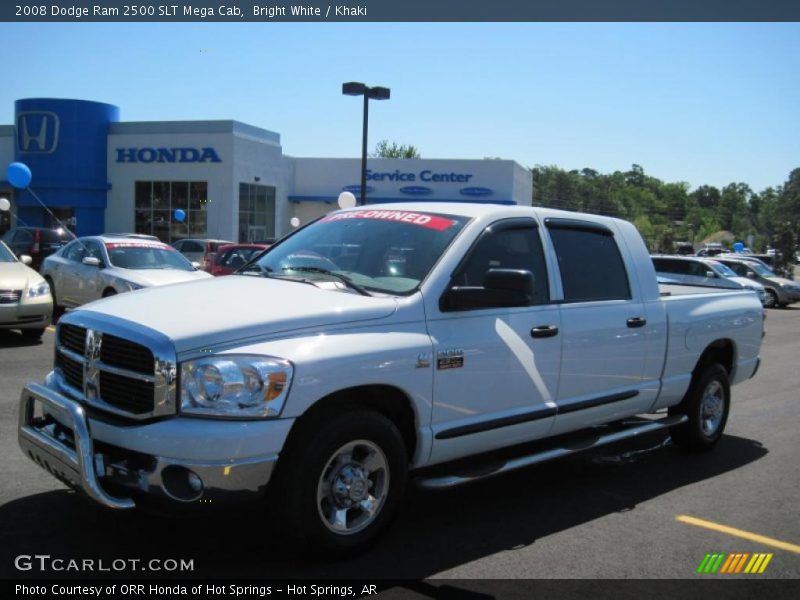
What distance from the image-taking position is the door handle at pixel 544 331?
188 inches

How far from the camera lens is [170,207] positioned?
122ft

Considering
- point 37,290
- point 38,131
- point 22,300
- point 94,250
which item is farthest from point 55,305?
point 38,131

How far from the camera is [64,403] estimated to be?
12.2 ft

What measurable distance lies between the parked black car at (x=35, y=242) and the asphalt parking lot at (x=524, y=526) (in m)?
15.7

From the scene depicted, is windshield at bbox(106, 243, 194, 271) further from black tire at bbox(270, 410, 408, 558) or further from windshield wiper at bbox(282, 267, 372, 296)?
black tire at bbox(270, 410, 408, 558)

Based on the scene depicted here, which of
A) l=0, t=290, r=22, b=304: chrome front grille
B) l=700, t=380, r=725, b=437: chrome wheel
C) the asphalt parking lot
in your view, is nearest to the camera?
the asphalt parking lot

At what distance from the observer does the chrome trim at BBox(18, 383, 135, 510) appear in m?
3.48

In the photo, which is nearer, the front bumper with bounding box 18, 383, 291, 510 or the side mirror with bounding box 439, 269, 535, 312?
the front bumper with bounding box 18, 383, 291, 510

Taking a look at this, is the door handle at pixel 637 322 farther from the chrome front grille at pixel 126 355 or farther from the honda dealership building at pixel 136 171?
the honda dealership building at pixel 136 171

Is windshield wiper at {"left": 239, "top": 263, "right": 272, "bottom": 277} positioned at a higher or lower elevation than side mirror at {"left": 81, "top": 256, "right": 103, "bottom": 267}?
higher

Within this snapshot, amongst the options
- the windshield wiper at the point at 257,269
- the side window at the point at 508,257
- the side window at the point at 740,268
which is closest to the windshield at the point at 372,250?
the windshield wiper at the point at 257,269

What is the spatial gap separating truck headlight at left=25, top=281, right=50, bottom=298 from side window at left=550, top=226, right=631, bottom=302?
7874 millimetres

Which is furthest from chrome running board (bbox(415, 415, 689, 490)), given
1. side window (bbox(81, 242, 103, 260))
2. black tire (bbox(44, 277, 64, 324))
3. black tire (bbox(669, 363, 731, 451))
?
black tire (bbox(44, 277, 64, 324))

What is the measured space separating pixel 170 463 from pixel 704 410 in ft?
15.9
